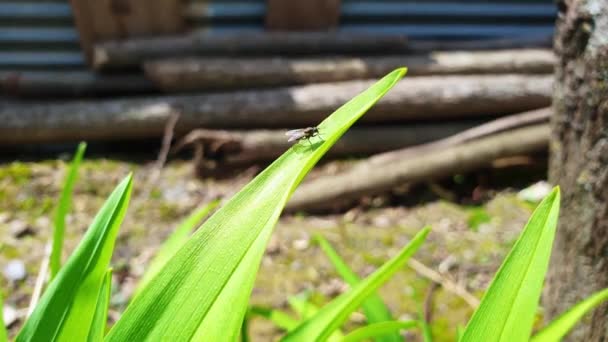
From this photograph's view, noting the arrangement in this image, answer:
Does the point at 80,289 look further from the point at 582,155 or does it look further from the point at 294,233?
the point at 294,233

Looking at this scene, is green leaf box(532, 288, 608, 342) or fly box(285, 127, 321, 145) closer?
fly box(285, 127, 321, 145)

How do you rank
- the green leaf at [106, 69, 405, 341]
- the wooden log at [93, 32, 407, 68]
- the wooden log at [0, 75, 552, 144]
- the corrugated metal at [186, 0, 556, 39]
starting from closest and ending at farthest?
1. the green leaf at [106, 69, 405, 341]
2. the wooden log at [0, 75, 552, 144]
3. the wooden log at [93, 32, 407, 68]
4. the corrugated metal at [186, 0, 556, 39]

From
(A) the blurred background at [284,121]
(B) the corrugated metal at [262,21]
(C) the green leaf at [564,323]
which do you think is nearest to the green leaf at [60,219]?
(C) the green leaf at [564,323]

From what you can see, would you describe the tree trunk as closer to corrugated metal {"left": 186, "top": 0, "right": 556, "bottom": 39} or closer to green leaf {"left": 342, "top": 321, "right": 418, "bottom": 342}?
green leaf {"left": 342, "top": 321, "right": 418, "bottom": 342}

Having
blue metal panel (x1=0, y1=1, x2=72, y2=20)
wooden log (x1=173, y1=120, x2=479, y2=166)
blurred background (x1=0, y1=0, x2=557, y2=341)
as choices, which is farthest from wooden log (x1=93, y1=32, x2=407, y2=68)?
wooden log (x1=173, y1=120, x2=479, y2=166)

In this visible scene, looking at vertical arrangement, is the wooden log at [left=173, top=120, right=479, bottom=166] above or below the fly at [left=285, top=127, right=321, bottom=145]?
below

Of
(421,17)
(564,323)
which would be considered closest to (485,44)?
(421,17)

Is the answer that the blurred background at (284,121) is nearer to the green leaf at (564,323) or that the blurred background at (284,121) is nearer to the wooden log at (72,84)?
the wooden log at (72,84)

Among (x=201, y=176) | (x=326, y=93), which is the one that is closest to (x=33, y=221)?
(x=201, y=176)
